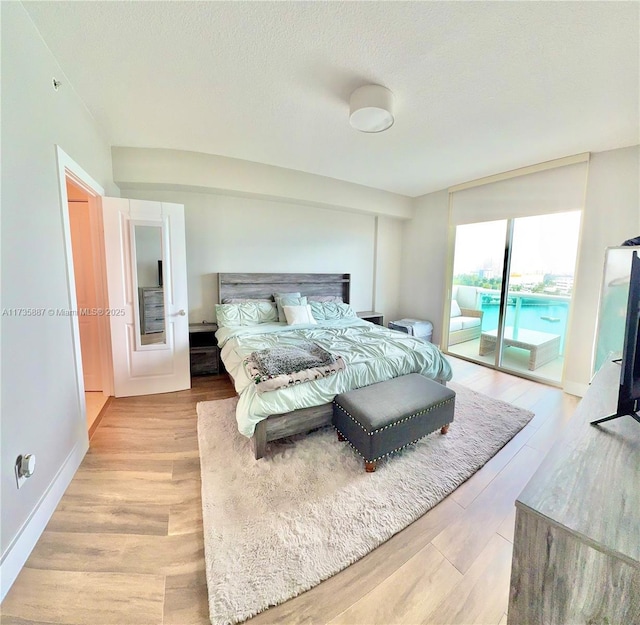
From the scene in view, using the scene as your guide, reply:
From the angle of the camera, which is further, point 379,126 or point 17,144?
point 379,126

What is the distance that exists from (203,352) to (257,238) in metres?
1.73

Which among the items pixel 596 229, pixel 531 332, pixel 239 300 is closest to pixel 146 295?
pixel 239 300

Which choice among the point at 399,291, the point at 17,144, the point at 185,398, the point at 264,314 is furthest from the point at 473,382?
the point at 17,144

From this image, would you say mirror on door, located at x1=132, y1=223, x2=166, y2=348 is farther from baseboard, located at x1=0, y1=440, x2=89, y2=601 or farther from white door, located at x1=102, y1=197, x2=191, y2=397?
baseboard, located at x1=0, y1=440, x2=89, y2=601

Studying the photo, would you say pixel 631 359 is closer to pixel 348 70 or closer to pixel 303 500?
pixel 303 500

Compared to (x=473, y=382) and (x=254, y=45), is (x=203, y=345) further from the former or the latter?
(x=473, y=382)

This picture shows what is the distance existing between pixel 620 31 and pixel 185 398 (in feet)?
13.6

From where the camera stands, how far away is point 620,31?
4.81 ft

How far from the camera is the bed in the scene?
6.63 ft

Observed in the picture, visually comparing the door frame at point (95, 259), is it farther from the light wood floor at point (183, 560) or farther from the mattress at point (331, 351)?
the mattress at point (331, 351)

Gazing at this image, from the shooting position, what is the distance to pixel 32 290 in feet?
4.94

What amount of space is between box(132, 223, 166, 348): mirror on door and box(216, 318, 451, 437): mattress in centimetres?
68

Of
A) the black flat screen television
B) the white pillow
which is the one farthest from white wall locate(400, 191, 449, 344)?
the black flat screen television

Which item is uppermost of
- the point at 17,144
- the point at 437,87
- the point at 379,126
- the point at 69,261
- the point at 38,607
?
the point at 437,87
